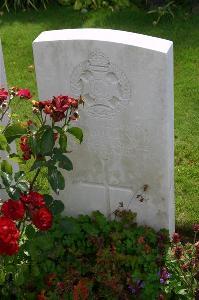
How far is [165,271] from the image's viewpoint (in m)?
3.49

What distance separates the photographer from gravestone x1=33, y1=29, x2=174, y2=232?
10.7 feet

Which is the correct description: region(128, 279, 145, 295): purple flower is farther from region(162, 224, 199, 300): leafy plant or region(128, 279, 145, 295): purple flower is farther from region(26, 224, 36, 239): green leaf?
region(26, 224, 36, 239): green leaf

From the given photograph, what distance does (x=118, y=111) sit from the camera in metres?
3.46

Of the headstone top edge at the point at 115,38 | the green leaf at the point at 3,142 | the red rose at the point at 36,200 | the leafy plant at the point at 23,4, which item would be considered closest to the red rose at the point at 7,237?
the red rose at the point at 36,200

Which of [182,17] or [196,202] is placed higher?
[182,17]

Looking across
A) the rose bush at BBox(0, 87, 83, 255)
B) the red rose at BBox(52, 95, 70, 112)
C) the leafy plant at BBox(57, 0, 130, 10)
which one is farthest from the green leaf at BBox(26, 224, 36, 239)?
the leafy plant at BBox(57, 0, 130, 10)

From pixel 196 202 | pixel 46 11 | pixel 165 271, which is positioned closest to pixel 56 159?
pixel 165 271

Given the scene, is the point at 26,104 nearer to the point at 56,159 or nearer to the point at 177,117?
the point at 177,117

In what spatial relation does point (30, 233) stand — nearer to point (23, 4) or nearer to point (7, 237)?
point (7, 237)

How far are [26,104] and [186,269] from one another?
2.75 m

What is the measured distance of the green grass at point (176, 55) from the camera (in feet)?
15.1

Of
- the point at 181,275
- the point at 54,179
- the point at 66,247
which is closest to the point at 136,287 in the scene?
the point at 181,275

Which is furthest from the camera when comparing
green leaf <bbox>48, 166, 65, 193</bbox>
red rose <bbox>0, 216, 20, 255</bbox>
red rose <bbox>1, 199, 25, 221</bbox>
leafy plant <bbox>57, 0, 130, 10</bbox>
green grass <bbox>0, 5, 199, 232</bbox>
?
leafy plant <bbox>57, 0, 130, 10</bbox>

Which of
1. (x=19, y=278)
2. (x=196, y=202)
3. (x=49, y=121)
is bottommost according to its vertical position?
(x=19, y=278)
